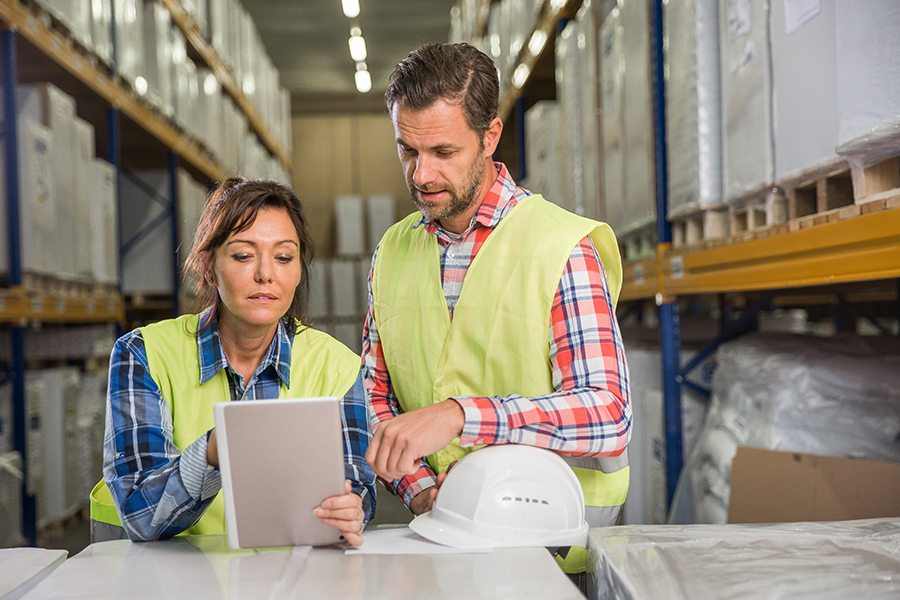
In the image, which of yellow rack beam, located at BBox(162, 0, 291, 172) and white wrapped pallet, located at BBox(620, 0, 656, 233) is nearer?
white wrapped pallet, located at BBox(620, 0, 656, 233)

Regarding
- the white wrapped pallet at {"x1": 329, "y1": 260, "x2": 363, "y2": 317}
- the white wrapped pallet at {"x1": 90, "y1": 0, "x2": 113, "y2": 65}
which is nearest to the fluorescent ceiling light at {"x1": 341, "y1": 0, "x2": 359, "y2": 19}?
the white wrapped pallet at {"x1": 329, "y1": 260, "x2": 363, "y2": 317}

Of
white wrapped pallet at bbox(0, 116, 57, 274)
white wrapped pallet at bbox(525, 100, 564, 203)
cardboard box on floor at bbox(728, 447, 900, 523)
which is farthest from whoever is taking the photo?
white wrapped pallet at bbox(525, 100, 564, 203)

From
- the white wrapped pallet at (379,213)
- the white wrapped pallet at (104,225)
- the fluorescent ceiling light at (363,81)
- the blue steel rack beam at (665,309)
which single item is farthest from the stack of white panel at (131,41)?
the fluorescent ceiling light at (363,81)

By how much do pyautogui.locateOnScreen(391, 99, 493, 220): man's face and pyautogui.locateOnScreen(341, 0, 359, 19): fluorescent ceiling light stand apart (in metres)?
10.8

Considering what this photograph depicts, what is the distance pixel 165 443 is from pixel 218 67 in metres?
7.91

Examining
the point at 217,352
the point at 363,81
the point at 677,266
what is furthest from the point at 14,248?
the point at 363,81

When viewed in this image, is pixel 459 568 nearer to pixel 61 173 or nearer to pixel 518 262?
pixel 518 262

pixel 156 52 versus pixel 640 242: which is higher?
pixel 156 52

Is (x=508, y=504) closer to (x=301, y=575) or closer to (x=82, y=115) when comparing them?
(x=301, y=575)

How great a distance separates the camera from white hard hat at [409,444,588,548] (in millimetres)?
1802

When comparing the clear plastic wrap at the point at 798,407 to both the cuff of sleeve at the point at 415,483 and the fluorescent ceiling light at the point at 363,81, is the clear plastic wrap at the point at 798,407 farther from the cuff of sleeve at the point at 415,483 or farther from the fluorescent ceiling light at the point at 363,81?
the fluorescent ceiling light at the point at 363,81

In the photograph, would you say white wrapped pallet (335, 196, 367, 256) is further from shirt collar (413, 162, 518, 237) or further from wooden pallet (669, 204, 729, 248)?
shirt collar (413, 162, 518, 237)

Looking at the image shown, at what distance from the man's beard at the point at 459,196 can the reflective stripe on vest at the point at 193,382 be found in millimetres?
399

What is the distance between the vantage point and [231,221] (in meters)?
2.18
